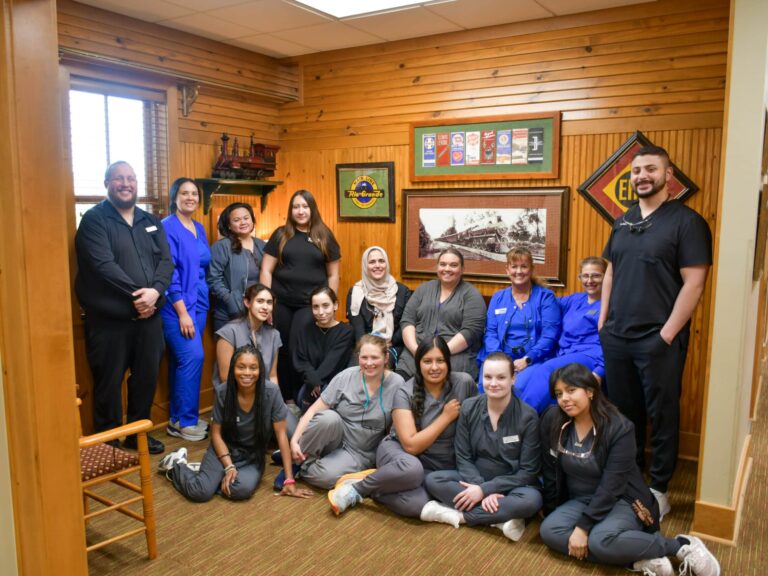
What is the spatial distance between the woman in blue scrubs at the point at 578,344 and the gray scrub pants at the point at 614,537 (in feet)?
2.59

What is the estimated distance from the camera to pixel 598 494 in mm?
2865

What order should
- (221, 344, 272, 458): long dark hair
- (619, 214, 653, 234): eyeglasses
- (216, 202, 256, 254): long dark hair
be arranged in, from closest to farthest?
1. (619, 214, 653, 234): eyeglasses
2. (221, 344, 272, 458): long dark hair
3. (216, 202, 256, 254): long dark hair

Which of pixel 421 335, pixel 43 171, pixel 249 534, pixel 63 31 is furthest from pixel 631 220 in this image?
pixel 63 31

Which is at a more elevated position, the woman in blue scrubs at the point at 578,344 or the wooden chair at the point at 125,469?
the woman in blue scrubs at the point at 578,344

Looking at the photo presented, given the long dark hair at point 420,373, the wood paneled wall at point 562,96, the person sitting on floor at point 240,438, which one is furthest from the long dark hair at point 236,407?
the wood paneled wall at point 562,96

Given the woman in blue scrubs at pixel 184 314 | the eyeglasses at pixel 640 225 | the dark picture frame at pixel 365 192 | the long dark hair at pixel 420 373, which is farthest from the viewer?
the dark picture frame at pixel 365 192

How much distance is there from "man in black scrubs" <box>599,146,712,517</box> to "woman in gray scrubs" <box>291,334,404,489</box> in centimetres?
124

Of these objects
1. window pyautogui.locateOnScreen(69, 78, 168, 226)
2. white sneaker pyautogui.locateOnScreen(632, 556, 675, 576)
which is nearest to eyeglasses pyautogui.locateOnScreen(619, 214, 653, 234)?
white sneaker pyautogui.locateOnScreen(632, 556, 675, 576)

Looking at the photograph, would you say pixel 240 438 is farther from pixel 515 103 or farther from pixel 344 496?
pixel 515 103

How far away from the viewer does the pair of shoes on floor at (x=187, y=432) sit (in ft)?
14.4

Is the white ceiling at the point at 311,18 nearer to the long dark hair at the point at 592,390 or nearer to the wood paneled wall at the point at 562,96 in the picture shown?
the wood paneled wall at the point at 562,96

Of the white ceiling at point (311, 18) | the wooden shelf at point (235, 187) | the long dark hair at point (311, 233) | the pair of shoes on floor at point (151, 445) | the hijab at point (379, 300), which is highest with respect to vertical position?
the white ceiling at point (311, 18)

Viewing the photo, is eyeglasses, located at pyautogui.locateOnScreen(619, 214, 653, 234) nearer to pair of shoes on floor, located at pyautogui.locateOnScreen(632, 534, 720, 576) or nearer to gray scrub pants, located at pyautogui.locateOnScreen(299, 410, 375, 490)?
pair of shoes on floor, located at pyautogui.locateOnScreen(632, 534, 720, 576)

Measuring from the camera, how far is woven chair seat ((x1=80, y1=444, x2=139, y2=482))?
2.71 meters
